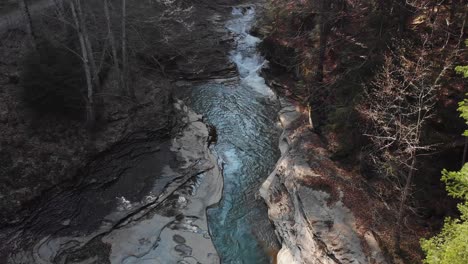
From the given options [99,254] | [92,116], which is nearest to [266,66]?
[92,116]

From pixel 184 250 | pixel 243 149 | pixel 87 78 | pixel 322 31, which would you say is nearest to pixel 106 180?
pixel 87 78

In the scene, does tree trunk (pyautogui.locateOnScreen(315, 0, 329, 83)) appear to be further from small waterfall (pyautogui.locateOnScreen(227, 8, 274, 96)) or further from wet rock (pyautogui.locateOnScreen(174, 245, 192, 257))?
wet rock (pyautogui.locateOnScreen(174, 245, 192, 257))

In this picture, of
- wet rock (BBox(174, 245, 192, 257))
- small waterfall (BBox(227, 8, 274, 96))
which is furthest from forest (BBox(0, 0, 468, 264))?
small waterfall (BBox(227, 8, 274, 96))

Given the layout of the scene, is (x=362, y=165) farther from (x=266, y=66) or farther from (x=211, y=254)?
(x=266, y=66)

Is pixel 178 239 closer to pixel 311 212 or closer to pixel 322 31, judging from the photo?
pixel 311 212

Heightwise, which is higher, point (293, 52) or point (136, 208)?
point (293, 52)

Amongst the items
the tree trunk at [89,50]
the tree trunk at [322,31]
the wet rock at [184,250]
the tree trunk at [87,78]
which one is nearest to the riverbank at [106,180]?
the wet rock at [184,250]

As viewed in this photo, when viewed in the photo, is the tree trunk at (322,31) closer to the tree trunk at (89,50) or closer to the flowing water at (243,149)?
the flowing water at (243,149)
